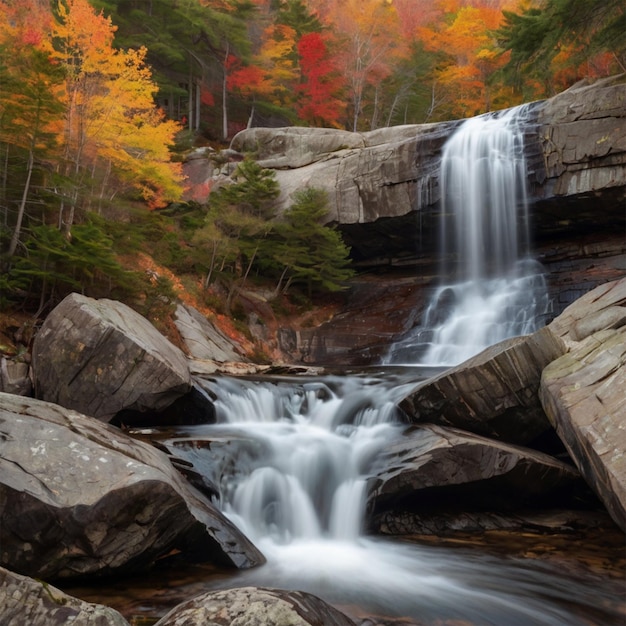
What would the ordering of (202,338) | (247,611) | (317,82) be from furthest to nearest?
(317,82)
(202,338)
(247,611)

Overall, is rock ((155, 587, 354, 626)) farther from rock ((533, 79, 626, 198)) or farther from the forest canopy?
rock ((533, 79, 626, 198))

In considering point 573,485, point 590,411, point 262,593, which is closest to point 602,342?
point 590,411

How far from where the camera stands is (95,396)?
738 cm

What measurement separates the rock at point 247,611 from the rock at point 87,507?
65.9 inches

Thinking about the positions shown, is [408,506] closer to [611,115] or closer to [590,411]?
[590,411]

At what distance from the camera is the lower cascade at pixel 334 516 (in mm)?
4652

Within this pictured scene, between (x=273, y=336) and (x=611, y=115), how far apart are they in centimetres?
1114

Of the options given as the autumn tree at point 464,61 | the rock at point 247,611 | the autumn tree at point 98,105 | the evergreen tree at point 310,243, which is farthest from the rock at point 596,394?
the autumn tree at point 464,61

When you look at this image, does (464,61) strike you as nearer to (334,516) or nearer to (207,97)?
(207,97)

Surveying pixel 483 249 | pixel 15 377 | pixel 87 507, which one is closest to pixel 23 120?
pixel 15 377

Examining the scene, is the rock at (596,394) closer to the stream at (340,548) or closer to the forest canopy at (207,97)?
the stream at (340,548)

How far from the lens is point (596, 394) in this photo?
5.45m

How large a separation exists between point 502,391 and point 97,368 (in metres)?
5.56

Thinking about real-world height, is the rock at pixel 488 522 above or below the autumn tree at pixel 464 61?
below
